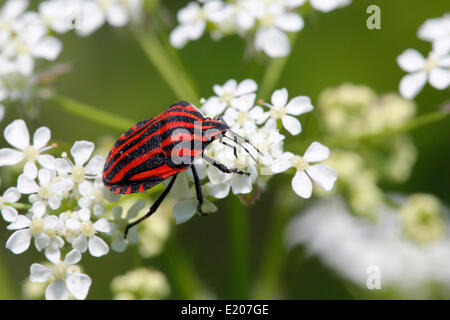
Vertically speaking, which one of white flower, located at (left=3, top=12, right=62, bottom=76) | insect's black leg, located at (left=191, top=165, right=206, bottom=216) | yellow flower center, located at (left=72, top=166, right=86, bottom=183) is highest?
white flower, located at (left=3, top=12, right=62, bottom=76)

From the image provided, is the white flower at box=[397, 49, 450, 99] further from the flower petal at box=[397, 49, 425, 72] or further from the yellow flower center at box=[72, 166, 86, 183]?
the yellow flower center at box=[72, 166, 86, 183]

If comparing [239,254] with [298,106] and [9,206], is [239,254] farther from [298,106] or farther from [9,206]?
[9,206]

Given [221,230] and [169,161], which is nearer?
[169,161]

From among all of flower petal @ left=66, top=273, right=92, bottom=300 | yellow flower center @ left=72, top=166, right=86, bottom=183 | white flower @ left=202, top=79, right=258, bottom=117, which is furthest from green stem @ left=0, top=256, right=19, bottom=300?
white flower @ left=202, top=79, right=258, bottom=117

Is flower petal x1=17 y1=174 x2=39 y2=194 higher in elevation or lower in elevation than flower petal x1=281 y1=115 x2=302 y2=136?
lower
